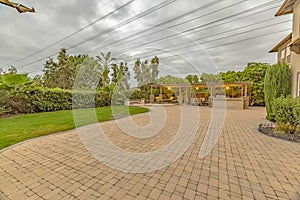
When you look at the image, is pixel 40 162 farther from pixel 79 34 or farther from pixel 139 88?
pixel 139 88

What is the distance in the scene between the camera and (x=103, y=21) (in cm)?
1348

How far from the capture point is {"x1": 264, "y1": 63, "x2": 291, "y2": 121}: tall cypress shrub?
7.84m

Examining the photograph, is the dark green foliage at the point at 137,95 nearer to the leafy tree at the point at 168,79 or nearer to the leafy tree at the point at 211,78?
the leafy tree at the point at 168,79

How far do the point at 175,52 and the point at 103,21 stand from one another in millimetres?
8428

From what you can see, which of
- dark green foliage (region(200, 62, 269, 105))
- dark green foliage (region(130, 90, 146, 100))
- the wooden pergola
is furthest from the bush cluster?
dark green foliage (region(130, 90, 146, 100))

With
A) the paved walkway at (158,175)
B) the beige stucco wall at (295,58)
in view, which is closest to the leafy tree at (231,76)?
the beige stucco wall at (295,58)

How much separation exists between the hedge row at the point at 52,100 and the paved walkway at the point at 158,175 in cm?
673

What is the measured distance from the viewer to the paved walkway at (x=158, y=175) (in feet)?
7.70

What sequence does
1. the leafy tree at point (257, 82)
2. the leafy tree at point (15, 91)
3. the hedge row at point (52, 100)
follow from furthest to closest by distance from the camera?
the leafy tree at point (257, 82) < the hedge row at point (52, 100) < the leafy tree at point (15, 91)

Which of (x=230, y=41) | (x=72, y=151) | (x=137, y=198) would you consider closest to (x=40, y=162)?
(x=72, y=151)

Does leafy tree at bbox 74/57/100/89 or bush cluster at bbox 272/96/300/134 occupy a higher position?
leafy tree at bbox 74/57/100/89

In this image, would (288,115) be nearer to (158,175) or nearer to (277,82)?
(277,82)

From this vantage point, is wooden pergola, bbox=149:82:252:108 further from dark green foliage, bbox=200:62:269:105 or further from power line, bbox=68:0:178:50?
power line, bbox=68:0:178:50

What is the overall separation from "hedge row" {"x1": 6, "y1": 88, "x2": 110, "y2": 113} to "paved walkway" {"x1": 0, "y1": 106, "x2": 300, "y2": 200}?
673 cm
